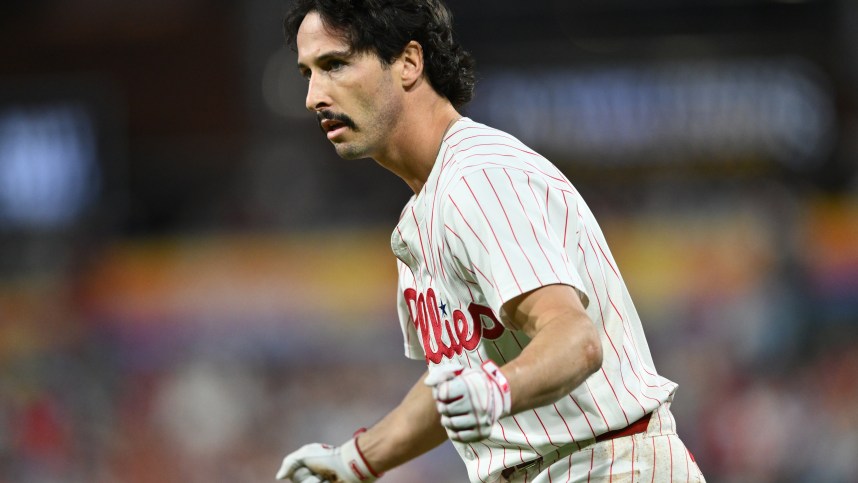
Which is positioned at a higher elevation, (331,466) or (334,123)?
(334,123)

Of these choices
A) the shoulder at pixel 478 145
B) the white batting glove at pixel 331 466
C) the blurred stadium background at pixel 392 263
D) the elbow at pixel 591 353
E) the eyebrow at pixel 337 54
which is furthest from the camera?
the blurred stadium background at pixel 392 263

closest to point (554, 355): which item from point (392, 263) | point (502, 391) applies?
point (502, 391)

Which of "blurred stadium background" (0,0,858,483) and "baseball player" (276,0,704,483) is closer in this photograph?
"baseball player" (276,0,704,483)

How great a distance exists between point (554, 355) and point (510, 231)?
0.30 m

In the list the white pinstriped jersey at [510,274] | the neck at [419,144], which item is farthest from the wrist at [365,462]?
the neck at [419,144]

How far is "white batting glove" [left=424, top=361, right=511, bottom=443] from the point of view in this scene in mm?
1884

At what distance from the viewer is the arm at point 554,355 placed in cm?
196

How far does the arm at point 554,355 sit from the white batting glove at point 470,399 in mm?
30

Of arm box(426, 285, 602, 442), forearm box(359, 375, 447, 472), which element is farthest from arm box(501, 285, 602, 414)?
forearm box(359, 375, 447, 472)

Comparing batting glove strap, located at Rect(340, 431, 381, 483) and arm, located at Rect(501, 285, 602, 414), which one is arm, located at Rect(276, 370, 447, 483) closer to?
batting glove strap, located at Rect(340, 431, 381, 483)

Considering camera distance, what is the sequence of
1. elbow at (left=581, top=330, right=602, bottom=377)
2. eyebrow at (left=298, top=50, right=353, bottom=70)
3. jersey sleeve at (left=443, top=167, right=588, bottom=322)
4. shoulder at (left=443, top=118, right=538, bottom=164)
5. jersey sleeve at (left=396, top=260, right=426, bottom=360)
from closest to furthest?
elbow at (left=581, top=330, right=602, bottom=377) → jersey sleeve at (left=443, top=167, right=588, bottom=322) → shoulder at (left=443, top=118, right=538, bottom=164) → eyebrow at (left=298, top=50, right=353, bottom=70) → jersey sleeve at (left=396, top=260, right=426, bottom=360)

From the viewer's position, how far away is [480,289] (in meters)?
2.35

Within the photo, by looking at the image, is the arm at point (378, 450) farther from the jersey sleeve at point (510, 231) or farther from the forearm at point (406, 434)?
the jersey sleeve at point (510, 231)

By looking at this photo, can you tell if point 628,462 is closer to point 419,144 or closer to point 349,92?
point 419,144
